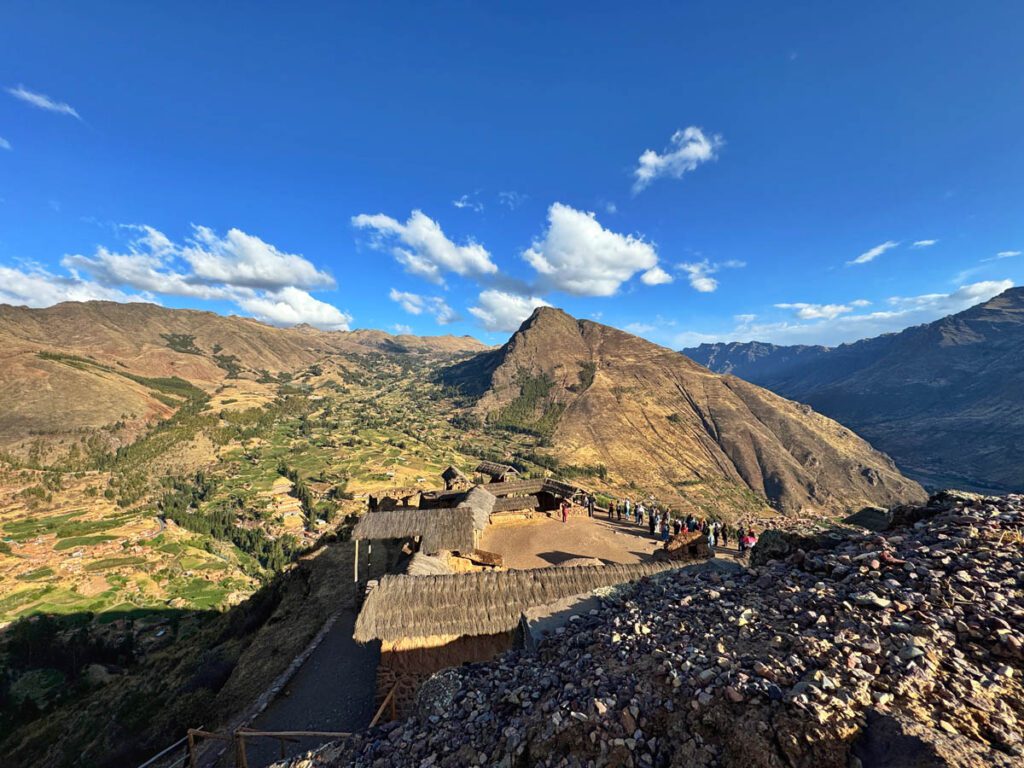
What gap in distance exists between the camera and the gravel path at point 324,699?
13672mm

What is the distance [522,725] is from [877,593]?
6021 millimetres

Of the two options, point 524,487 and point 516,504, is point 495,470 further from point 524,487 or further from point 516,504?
point 516,504

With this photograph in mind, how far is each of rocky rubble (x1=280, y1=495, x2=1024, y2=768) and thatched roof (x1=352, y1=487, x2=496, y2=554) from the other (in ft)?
41.2

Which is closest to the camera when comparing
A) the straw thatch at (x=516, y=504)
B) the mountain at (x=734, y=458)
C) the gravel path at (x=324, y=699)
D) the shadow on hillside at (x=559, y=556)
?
the gravel path at (x=324, y=699)

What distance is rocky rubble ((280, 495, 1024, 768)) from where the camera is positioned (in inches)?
183

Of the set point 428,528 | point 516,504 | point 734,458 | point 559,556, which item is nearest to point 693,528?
point 559,556

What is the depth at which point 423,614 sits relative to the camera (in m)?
14.5

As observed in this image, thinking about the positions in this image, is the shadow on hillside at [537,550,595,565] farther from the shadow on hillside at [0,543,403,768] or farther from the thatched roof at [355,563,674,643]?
the shadow on hillside at [0,543,403,768]

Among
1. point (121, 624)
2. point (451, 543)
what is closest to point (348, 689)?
point (451, 543)

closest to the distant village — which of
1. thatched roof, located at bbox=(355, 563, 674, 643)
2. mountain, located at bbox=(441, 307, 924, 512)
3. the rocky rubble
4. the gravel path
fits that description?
thatched roof, located at bbox=(355, 563, 674, 643)

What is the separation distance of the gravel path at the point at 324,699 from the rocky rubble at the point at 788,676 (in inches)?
256

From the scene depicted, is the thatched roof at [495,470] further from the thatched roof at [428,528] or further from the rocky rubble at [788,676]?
the rocky rubble at [788,676]

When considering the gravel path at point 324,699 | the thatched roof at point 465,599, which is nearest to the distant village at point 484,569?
the thatched roof at point 465,599

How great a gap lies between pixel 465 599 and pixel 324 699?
20.8 feet
